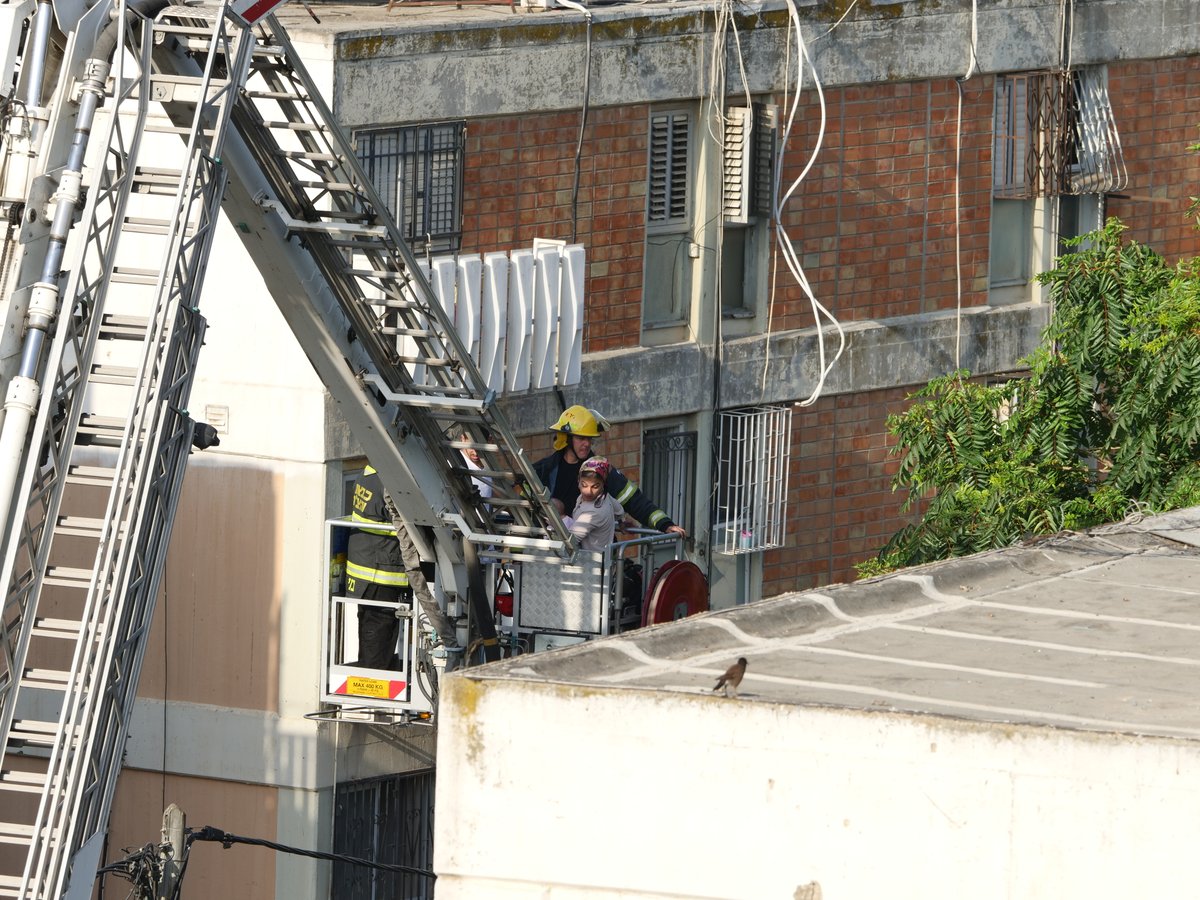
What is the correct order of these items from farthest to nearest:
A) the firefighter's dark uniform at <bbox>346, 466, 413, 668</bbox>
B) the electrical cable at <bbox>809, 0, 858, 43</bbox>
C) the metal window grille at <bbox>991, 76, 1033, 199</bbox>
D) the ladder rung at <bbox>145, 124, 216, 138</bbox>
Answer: the metal window grille at <bbox>991, 76, 1033, 199</bbox> → the electrical cable at <bbox>809, 0, 858, 43</bbox> → the firefighter's dark uniform at <bbox>346, 466, 413, 668</bbox> → the ladder rung at <bbox>145, 124, 216, 138</bbox>

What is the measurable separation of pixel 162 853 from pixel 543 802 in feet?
16.4

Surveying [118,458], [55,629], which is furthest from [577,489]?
[55,629]

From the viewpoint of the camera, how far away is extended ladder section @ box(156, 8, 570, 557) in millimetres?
14609

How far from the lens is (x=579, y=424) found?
17.8m

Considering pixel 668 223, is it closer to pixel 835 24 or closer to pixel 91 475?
pixel 835 24

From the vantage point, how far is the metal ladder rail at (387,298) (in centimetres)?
1460

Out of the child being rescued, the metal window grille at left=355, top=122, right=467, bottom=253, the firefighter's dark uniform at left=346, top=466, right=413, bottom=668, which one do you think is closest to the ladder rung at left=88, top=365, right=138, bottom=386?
the child being rescued

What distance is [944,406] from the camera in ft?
61.4

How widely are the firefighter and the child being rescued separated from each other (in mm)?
418

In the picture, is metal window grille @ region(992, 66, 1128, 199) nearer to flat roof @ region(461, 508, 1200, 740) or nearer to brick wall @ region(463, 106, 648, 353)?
brick wall @ region(463, 106, 648, 353)

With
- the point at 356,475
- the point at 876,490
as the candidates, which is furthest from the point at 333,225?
the point at 876,490

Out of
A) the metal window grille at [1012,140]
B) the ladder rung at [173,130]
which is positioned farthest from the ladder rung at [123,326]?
the metal window grille at [1012,140]

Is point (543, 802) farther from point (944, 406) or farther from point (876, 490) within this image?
point (876, 490)

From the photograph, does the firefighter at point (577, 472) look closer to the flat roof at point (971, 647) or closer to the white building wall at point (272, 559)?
the white building wall at point (272, 559)
